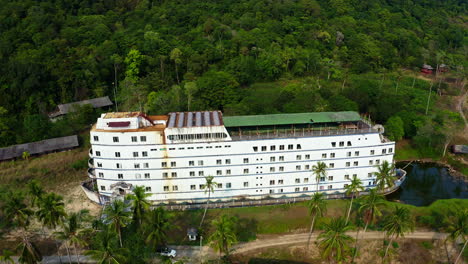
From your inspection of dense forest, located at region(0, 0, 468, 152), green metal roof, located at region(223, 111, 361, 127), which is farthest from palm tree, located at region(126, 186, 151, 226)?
dense forest, located at region(0, 0, 468, 152)

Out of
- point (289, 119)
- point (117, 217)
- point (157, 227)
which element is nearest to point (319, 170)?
point (289, 119)

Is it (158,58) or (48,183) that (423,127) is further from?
(48,183)

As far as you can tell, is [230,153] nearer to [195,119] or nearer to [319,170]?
[195,119]

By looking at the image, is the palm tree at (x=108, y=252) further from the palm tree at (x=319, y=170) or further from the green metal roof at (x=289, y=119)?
the palm tree at (x=319, y=170)

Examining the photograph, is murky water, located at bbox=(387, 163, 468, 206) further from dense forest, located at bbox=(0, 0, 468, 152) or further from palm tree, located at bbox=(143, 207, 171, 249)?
palm tree, located at bbox=(143, 207, 171, 249)

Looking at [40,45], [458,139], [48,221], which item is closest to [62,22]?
[40,45]

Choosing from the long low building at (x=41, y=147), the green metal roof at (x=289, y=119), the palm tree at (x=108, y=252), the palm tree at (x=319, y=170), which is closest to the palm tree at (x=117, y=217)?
the palm tree at (x=108, y=252)
